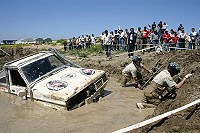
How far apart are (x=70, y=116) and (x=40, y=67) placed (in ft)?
7.44

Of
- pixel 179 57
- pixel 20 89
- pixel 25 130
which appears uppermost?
pixel 179 57

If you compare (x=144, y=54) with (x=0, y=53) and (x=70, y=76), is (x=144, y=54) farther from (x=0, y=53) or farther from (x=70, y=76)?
(x=0, y=53)

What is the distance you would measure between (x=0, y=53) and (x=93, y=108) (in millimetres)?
18888

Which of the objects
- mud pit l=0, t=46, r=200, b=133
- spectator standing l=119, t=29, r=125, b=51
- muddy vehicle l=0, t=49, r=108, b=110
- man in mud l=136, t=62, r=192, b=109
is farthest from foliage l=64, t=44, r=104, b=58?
man in mud l=136, t=62, r=192, b=109

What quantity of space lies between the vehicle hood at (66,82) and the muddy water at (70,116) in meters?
0.46

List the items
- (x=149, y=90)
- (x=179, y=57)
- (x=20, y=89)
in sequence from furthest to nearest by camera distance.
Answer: (x=179, y=57) < (x=20, y=89) < (x=149, y=90)

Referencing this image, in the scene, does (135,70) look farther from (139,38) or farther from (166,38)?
(139,38)

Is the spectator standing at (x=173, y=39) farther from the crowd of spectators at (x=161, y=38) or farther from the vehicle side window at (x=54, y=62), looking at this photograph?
the vehicle side window at (x=54, y=62)

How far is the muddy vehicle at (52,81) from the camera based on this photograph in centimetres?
695

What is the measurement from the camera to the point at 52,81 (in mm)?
7602

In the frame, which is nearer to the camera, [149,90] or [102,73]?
[149,90]

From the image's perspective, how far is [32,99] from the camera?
7.44m

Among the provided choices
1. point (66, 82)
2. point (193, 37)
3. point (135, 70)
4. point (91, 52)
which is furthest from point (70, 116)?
point (91, 52)

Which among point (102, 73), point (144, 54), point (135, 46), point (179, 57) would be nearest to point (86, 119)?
point (102, 73)
